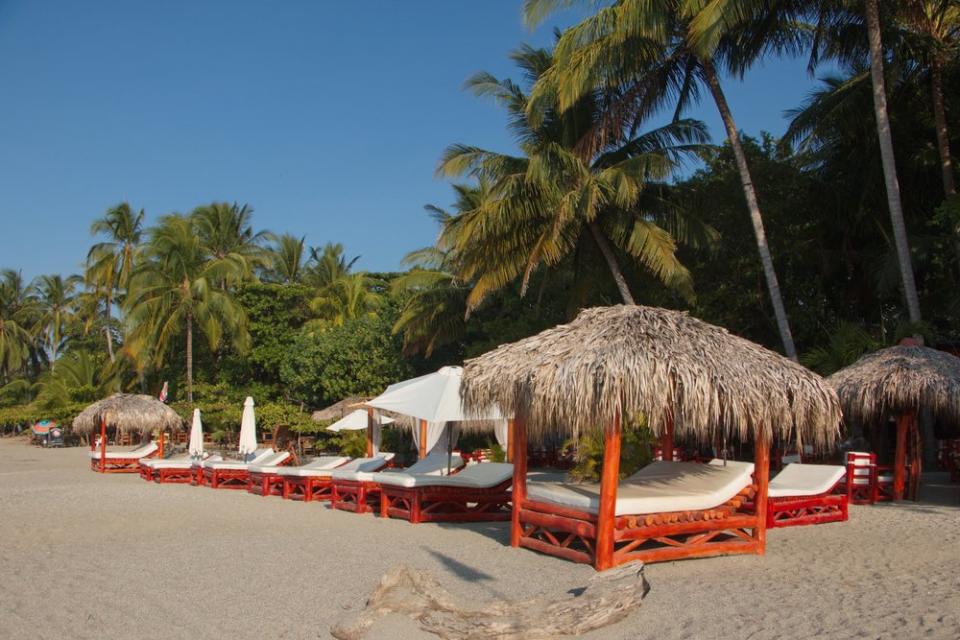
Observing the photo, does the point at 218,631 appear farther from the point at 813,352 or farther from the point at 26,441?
the point at 26,441

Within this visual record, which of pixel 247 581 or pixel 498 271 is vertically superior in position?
pixel 498 271

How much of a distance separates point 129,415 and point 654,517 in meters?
17.1

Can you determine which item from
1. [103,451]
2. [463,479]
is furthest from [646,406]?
[103,451]

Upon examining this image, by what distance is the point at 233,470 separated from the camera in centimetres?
1667

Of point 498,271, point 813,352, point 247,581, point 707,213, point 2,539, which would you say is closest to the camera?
point 247,581

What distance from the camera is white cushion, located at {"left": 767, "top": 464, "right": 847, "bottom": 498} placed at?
397 inches

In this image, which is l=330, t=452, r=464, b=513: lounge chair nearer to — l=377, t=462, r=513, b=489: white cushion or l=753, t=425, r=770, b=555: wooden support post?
l=377, t=462, r=513, b=489: white cushion

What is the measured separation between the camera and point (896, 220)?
14.7 metres

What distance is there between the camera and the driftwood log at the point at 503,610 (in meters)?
5.50

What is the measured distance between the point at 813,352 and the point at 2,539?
13.5 meters

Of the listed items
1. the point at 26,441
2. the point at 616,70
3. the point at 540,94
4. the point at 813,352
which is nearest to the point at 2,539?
the point at 540,94

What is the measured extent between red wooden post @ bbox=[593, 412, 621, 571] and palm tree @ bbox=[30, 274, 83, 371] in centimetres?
4931

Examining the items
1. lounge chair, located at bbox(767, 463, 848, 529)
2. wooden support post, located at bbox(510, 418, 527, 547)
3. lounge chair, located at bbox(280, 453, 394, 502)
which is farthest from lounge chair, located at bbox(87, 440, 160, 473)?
lounge chair, located at bbox(767, 463, 848, 529)

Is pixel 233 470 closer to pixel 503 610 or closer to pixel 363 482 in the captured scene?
pixel 363 482
